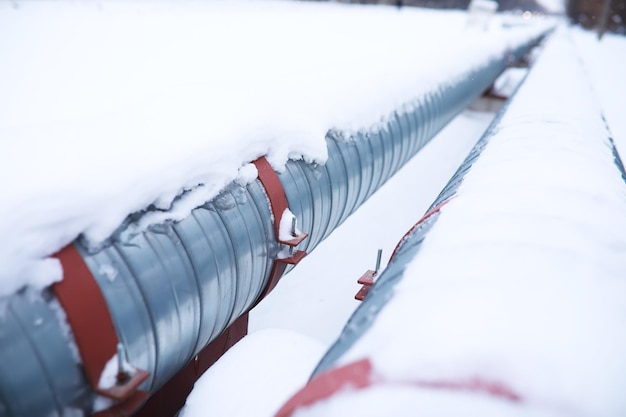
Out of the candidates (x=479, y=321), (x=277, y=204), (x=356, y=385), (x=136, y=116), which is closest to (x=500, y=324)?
(x=479, y=321)

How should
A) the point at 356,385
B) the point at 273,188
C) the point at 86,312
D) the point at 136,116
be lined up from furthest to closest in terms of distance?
the point at 273,188
the point at 136,116
the point at 86,312
the point at 356,385

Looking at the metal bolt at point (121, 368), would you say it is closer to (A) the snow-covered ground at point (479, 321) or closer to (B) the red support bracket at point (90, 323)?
(B) the red support bracket at point (90, 323)

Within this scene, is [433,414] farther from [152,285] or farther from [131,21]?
[131,21]

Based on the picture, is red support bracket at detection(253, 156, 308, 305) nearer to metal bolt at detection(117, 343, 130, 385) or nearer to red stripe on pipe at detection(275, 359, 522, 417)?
metal bolt at detection(117, 343, 130, 385)

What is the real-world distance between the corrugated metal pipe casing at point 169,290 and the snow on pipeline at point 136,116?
0.08 m

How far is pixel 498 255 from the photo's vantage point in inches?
56.9

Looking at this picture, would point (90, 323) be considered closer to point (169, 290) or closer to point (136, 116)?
point (169, 290)

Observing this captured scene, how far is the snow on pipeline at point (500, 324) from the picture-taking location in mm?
1013

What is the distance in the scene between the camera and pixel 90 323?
4.83 feet

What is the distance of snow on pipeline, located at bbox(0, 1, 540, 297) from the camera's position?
1529mm

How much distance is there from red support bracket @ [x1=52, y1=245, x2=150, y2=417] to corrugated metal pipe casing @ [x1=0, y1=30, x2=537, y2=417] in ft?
0.10

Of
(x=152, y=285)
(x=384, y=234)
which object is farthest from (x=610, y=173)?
(x=384, y=234)

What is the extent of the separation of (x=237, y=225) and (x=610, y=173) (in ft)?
6.31

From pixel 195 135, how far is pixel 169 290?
75cm
